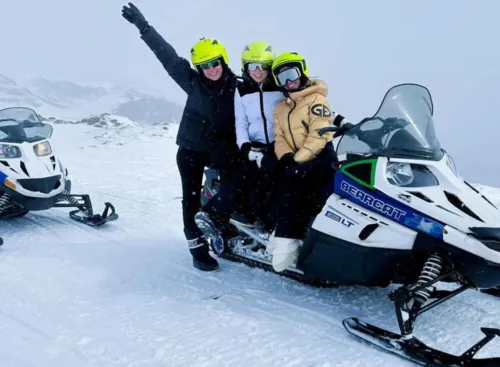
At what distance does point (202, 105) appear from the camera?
4.25 metres

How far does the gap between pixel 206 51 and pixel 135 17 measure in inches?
37.4

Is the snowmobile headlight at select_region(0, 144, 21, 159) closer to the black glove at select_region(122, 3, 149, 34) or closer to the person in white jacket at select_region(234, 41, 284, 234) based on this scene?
the black glove at select_region(122, 3, 149, 34)

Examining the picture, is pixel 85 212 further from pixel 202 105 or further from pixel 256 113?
pixel 256 113

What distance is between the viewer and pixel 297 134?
3.72 metres

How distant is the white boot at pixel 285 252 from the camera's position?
3.59 m

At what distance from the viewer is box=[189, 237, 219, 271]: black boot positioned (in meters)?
4.45

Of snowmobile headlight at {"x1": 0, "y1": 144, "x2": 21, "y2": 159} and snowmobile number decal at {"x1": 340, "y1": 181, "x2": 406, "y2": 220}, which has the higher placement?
snowmobile number decal at {"x1": 340, "y1": 181, "x2": 406, "y2": 220}

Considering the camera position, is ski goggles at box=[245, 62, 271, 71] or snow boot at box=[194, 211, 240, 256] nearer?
ski goggles at box=[245, 62, 271, 71]

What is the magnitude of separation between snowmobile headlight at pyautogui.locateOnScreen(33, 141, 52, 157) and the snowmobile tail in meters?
0.53

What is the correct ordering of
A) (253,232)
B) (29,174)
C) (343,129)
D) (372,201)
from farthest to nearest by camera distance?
(29,174) < (253,232) < (343,129) < (372,201)

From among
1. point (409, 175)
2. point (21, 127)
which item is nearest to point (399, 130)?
point (409, 175)

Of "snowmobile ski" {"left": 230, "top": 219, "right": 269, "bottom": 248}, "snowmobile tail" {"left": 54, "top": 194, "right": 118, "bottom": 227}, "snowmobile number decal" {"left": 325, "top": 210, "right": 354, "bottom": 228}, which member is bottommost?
"snowmobile tail" {"left": 54, "top": 194, "right": 118, "bottom": 227}

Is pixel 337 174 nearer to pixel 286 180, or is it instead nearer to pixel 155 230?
pixel 286 180

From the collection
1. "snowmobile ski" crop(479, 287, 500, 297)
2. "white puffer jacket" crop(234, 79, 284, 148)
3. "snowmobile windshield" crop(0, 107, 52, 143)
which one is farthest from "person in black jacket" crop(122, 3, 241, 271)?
"snowmobile windshield" crop(0, 107, 52, 143)
